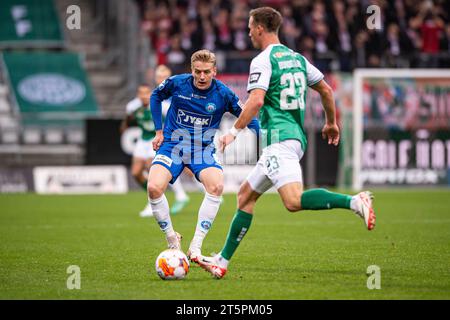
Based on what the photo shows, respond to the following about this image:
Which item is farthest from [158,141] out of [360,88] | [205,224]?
[360,88]

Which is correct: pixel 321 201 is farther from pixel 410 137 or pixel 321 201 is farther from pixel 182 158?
pixel 410 137

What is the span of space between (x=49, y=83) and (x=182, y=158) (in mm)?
16953

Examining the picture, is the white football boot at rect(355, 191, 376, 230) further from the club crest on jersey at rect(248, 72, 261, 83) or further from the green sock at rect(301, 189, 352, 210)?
the club crest on jersey at rect(248, 72, 261, 83)

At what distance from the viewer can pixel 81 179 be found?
2245 centimetres

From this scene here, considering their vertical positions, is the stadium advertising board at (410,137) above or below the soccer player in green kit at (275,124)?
below

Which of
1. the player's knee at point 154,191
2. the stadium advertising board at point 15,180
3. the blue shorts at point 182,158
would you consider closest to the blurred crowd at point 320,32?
the stadium advertising board at point 15,180

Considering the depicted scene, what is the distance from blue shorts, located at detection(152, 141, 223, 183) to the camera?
9.46 metres

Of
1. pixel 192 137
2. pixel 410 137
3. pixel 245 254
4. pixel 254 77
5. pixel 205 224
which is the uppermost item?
pixel 254 77

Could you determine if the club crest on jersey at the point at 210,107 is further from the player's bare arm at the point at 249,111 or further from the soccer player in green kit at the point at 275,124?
the player's bare arm at the point at 249,111

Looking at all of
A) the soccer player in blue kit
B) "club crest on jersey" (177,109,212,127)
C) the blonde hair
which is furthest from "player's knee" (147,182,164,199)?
the blonde hair

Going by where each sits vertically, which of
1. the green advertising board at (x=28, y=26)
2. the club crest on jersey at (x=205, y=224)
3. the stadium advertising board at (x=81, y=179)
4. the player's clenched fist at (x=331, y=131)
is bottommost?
the stadium advertising board at (x=81, y=179)

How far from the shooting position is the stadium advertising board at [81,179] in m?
22.2
